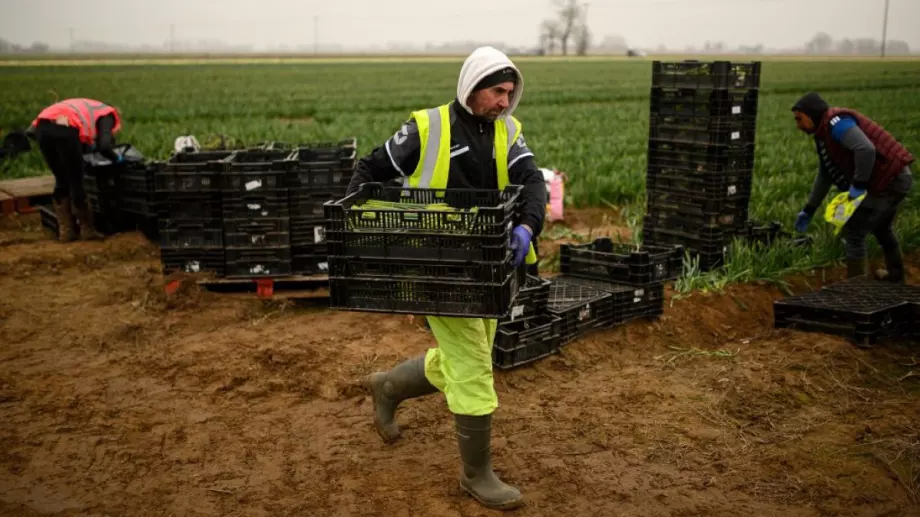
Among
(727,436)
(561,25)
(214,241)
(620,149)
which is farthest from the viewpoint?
(561,25)

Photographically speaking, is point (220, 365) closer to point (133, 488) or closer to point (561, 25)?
point (133, 488)

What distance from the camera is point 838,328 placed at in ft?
21.7

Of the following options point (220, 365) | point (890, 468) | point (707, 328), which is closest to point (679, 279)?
point (707, 328)

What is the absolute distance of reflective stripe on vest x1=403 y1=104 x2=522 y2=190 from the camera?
4129 millimetres

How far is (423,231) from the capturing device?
12.8 feet

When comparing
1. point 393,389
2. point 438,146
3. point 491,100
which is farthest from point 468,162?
point 393,389

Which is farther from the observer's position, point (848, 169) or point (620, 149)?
point (620, 149)

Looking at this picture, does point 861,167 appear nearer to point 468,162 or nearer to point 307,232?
point 468,162

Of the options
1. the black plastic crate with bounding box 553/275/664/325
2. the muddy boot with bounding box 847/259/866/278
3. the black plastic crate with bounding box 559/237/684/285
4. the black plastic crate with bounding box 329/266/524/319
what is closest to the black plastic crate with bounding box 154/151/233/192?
the black plastic crate with bounding box 559/237/684/285

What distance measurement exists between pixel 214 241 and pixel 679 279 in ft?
13.7

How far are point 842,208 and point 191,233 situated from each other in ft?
19.0

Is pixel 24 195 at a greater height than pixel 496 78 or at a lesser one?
lesser

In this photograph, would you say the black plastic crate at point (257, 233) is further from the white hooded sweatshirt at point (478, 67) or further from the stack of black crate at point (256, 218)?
the white hooded sweatshirt at point (478, 67)

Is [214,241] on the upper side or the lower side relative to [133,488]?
upper
